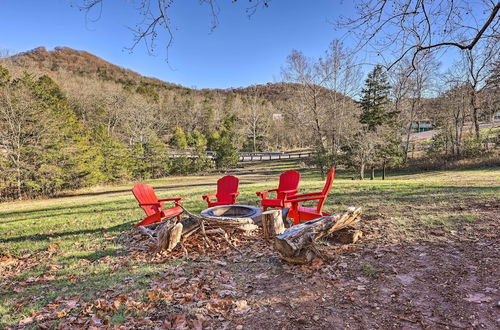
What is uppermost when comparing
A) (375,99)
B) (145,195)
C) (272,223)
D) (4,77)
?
(4,77)

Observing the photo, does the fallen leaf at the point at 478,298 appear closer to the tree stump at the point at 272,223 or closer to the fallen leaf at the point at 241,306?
the fallen leaf at the point at 241,306

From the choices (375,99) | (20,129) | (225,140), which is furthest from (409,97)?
(20,129)

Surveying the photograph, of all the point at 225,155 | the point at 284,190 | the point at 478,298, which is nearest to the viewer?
the point at 478,298

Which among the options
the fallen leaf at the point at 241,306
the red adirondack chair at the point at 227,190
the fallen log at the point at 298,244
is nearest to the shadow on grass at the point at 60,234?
the red adirondack chair at the point at 227,190

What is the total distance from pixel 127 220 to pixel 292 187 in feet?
13.1

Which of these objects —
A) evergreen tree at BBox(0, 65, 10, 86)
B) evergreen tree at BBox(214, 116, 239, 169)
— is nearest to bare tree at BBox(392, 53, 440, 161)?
evergreen tree at BBox(214, 116, 239, 169)

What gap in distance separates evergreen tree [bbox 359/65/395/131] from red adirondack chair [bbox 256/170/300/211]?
1955cm

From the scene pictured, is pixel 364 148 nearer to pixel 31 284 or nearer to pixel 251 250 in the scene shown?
pixel 251 250

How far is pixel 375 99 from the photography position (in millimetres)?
23750

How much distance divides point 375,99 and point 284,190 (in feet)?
70.7

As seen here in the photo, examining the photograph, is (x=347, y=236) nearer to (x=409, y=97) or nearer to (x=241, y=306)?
(x=241, y=306)

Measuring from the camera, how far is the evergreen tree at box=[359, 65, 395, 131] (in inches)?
909

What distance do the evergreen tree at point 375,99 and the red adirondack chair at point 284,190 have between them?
19.5m

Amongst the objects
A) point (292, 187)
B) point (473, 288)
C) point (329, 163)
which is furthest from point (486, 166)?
point (473, 288)
